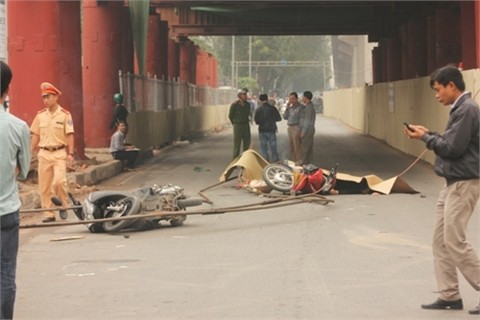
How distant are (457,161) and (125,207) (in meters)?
6.04

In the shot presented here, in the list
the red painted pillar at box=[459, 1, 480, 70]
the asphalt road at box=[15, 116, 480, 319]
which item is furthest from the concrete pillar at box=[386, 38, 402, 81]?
the asphalt road at box=[15, 116, 480, 319]

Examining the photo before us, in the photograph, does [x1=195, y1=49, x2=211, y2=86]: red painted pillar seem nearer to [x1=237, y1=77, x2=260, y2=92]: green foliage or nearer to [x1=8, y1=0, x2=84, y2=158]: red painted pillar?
[x1=237, y1=77, x2=260, y2=92]: green foliage

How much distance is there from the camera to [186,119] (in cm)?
4428

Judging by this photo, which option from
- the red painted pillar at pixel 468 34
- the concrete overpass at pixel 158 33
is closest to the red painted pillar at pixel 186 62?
the concrete overpass at pixel 158 33

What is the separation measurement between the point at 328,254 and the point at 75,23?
1510 centimetres

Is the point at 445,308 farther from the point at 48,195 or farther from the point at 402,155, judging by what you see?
the point at 402,155

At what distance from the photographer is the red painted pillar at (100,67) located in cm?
2977

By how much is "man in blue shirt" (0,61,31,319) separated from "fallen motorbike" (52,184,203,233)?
6.17m

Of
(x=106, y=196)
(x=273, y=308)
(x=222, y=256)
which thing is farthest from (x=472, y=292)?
(x=106, y=196)

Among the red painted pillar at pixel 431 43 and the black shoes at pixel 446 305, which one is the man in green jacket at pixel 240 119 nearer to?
the red painted pillar at pixel 431 43

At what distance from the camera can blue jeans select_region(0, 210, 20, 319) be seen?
635 centimetres

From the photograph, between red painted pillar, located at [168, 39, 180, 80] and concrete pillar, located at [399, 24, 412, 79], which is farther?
red painted pillar, located at [168, 39, 180, 80]

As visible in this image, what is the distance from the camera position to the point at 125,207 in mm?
12836

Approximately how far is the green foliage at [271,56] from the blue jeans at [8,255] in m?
115
